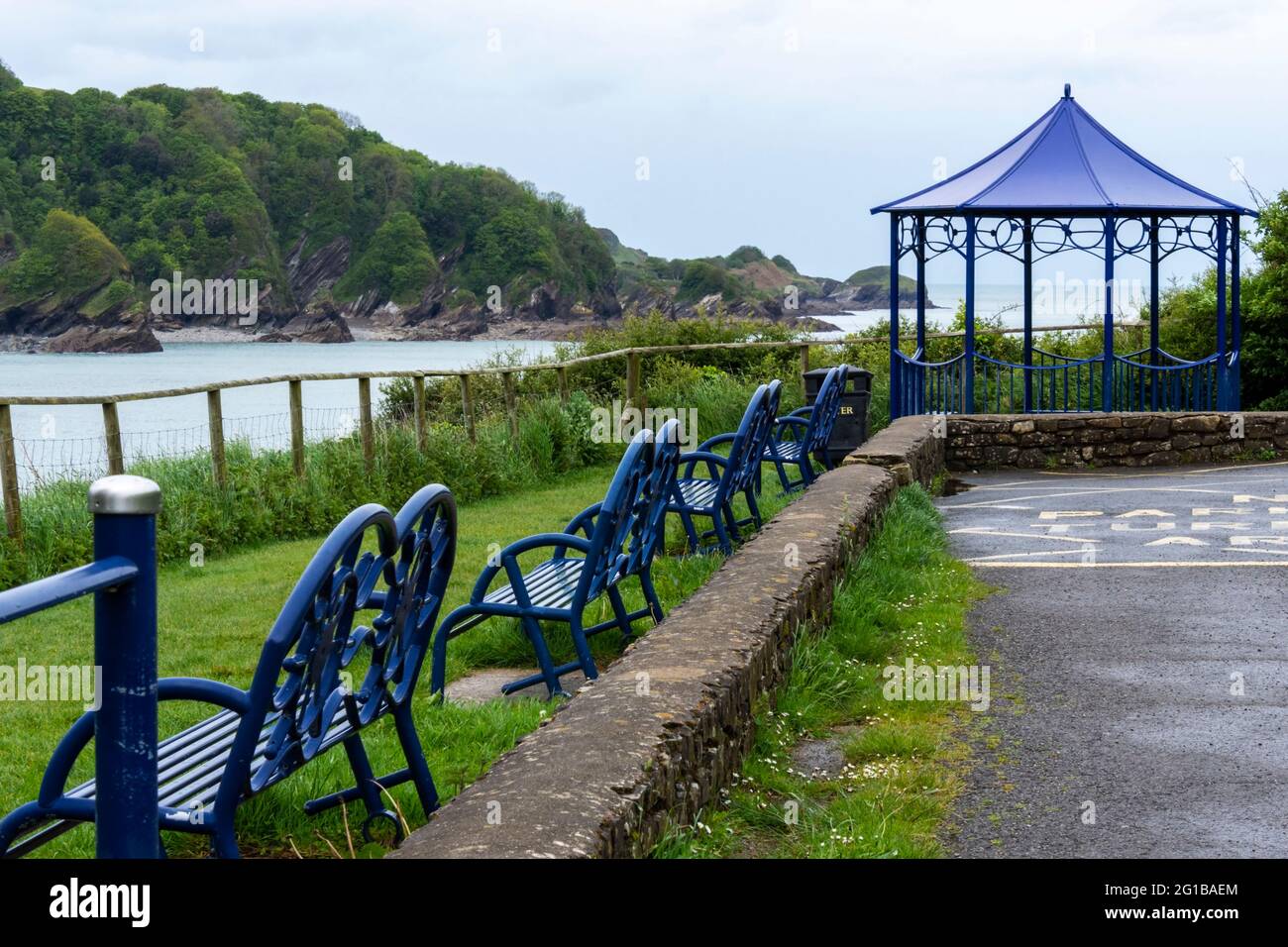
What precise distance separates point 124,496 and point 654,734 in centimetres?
186

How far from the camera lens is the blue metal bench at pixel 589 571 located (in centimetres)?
538

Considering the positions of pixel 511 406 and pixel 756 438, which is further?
pixel 511 406

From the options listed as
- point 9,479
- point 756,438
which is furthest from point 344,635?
point 9,479

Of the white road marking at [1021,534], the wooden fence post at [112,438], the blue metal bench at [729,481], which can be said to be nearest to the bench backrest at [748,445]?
the blue metal bench at [729,481]

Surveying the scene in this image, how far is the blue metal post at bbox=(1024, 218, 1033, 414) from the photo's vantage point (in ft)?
57.0

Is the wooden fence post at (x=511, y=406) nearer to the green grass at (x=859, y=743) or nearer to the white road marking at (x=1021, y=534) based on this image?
the white road marking at (x=1021, y=534)

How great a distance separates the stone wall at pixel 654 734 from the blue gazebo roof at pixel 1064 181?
11284 millimetres

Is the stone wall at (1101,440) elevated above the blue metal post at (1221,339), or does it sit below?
below

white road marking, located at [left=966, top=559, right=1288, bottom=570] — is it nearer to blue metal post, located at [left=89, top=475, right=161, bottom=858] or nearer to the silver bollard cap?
blue metal post, located at [left=89, top=475, right=161, bottom=858]

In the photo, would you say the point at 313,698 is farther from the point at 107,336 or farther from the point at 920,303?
the point at 107,336

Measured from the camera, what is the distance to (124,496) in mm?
2211
